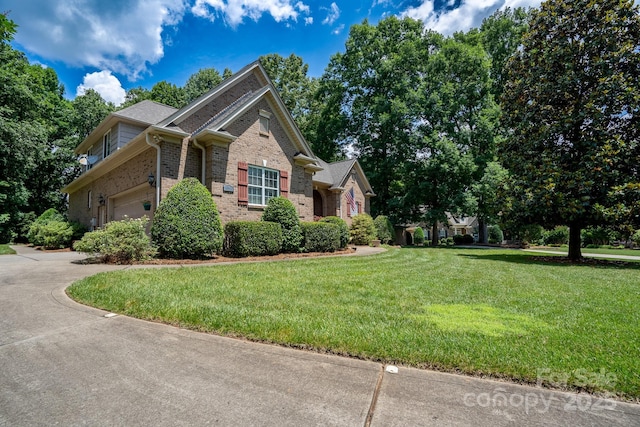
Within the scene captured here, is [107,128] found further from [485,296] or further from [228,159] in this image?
[485,296]

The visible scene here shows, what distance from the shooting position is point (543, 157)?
11.3 m

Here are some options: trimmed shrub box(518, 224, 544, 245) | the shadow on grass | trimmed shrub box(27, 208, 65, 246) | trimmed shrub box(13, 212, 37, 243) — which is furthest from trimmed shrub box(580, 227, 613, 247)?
trimmed shrub box(13, 212, 37, 243)

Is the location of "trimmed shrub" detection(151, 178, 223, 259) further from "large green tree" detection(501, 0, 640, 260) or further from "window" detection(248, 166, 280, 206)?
"large green tree" detection(501, 0, 640, 260)

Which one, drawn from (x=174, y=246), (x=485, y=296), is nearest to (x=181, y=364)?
(x=485, y=296)

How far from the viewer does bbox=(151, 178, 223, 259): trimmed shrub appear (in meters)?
8.77

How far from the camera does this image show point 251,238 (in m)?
10.0

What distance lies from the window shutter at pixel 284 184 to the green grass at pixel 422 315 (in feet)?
22.9

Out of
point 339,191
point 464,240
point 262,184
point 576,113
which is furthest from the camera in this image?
point 464,240

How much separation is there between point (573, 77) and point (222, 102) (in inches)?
530

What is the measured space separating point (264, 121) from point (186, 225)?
602 cm

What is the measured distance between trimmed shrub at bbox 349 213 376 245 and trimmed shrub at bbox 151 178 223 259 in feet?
32.8

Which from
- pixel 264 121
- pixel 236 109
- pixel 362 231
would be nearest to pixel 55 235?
pixel 236 109

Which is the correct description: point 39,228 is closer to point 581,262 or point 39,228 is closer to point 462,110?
point 581,262

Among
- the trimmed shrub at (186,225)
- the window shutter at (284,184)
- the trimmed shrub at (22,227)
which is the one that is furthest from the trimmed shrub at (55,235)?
the window shutter at (284,184)
